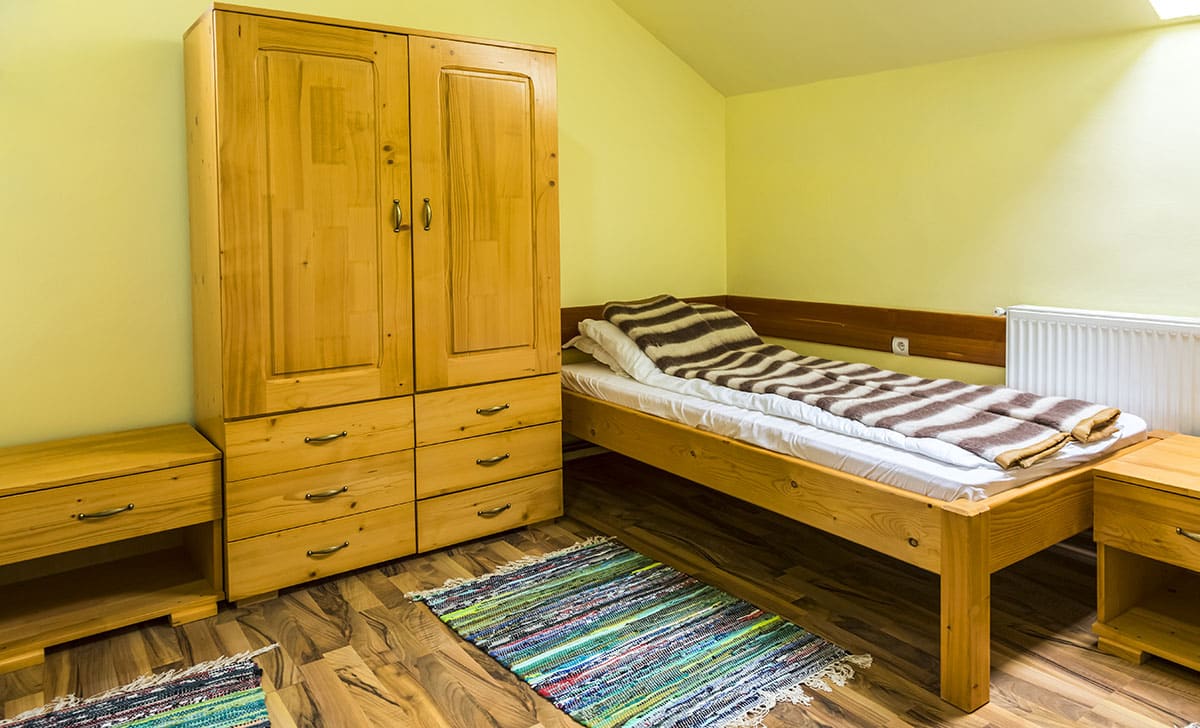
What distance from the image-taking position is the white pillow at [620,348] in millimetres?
3388

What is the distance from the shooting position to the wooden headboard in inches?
126

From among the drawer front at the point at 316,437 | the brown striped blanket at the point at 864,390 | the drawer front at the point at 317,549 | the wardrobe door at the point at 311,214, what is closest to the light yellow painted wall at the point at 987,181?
the brown striped blanket at the point at 864,390

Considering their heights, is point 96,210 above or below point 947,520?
above

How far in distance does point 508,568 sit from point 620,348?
1014mm

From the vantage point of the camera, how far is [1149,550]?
7.07ft

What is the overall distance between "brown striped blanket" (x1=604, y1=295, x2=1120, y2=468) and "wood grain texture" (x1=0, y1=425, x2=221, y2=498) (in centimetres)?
165

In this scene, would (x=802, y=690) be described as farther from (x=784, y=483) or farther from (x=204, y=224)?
(x=204, y=224)

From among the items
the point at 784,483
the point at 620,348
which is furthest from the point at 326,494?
the point at 784,483

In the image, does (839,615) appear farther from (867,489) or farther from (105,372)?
(105,372)

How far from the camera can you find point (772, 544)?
3.08 meters

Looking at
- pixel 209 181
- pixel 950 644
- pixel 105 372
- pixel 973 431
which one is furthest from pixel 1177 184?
pixel 105 372

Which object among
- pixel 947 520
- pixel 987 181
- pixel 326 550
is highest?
pixel 987 181

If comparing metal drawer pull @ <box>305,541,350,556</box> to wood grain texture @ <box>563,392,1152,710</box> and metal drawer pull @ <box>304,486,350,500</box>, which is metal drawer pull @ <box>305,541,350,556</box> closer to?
metal drawer pull @ <box>304,486,350,500</box>

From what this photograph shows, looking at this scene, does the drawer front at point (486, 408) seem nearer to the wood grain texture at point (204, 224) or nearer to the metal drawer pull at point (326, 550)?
the metal drawer pull at point (326, 550)
